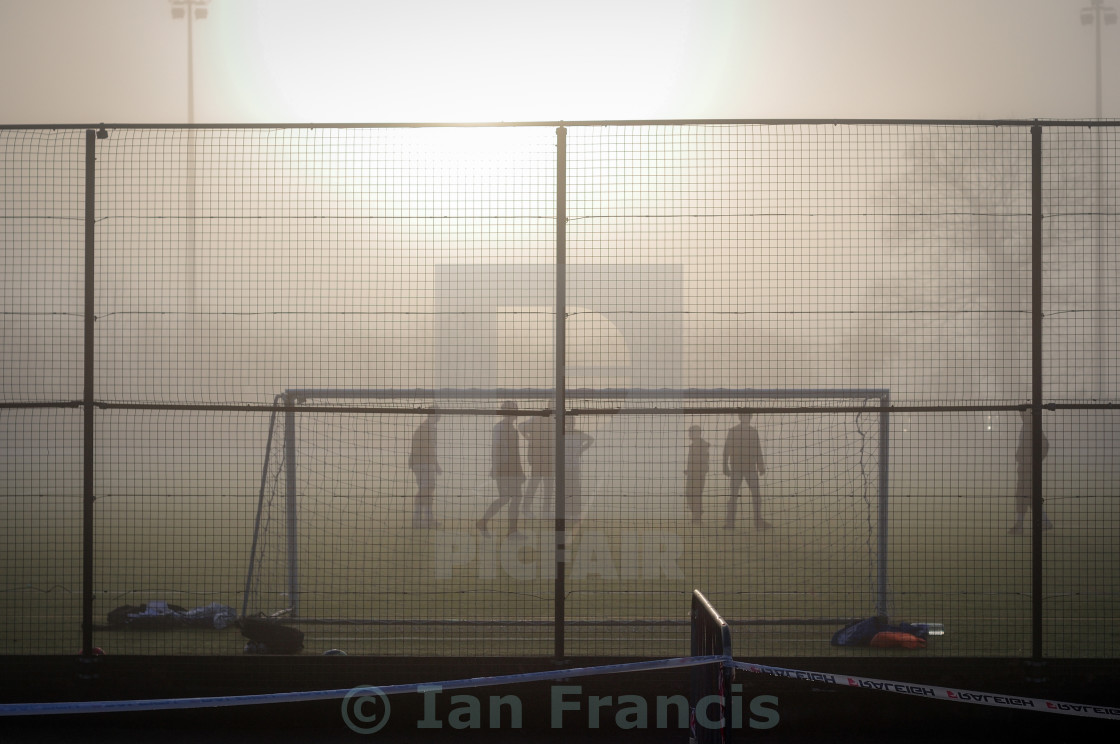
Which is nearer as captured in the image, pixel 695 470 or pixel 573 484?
pixel 573 484

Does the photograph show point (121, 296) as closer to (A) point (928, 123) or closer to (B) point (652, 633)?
(B) point (652, 633)

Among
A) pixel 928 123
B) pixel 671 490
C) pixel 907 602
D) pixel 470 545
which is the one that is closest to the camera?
pixel 928 123

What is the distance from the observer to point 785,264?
523cm

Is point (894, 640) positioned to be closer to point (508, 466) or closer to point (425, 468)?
point (508, 466)

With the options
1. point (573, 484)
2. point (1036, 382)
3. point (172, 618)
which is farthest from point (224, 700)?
point (1036, 382)

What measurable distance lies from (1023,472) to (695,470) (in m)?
1.87

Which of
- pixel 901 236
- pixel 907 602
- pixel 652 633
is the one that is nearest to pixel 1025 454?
pixel 901 236

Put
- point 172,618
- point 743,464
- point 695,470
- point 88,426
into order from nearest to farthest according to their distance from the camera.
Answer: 1. point 88,426
2. point 695,470
3. point 743,464
4. point 172,618

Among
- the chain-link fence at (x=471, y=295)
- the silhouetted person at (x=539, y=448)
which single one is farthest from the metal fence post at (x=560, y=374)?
Answer: the silhouetted person at (x=539, y=448)

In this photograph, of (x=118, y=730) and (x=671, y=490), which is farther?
(x=671, y=490)

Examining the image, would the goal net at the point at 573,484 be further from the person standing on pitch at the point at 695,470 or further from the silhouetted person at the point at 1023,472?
the silhouetted person at the point at 1023,472

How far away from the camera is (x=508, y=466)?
17.6 feet

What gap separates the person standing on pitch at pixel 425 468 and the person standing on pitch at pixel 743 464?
5.76 ft

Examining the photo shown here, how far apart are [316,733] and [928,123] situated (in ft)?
15.4
